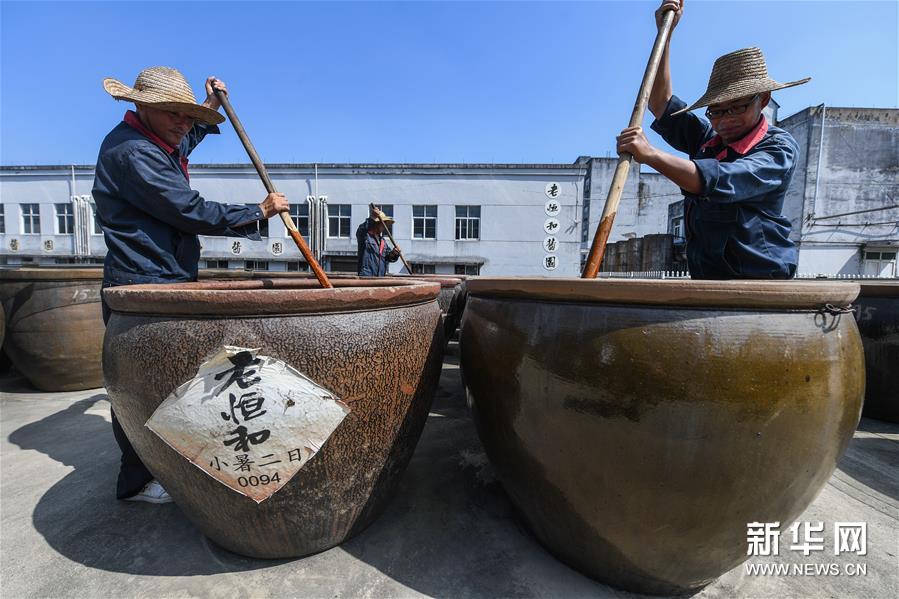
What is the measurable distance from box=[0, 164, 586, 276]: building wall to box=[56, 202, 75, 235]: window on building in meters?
2.45

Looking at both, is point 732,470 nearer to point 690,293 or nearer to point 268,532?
point 690,293

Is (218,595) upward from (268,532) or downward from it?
downward

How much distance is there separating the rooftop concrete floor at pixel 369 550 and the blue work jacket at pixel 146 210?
3.73 feet

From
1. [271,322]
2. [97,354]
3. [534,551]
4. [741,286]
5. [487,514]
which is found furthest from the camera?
[97,354]

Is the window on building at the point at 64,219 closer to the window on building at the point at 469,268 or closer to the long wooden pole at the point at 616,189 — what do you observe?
the window on building at the point at 469,268

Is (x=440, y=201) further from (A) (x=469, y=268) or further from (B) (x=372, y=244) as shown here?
(B) (x=372, y=244)

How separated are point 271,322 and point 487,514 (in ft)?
4.39

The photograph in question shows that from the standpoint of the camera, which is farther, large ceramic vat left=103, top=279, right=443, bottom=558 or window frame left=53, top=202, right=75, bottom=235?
window frame left=53, top=202, right=75, bottom=235

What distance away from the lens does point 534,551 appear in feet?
5.33

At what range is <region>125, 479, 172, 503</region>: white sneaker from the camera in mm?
1963

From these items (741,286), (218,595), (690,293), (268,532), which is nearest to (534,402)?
(690,293)

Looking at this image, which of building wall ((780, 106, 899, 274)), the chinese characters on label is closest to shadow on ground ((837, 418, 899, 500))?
the chinese characters on label

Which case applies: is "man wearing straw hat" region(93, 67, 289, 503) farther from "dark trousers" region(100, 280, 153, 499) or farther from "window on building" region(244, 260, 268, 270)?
"window on building" region(244, 260, 268, 270)

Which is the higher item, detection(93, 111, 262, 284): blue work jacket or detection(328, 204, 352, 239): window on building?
detection(328, 204, 352, 239): window on building
